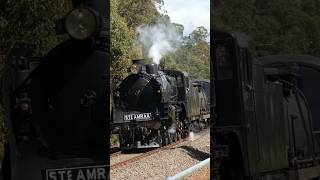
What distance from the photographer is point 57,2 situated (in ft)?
8.09

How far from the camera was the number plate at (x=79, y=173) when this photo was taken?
8.13 feet

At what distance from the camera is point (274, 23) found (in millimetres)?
3020

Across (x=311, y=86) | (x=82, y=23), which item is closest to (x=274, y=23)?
(x=311, y=86)

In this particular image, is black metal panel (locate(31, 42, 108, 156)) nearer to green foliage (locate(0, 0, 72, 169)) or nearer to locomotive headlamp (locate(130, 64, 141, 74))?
green foliage (locate(0, 0, 72, 169))

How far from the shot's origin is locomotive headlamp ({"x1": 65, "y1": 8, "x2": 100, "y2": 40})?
7.89 feet

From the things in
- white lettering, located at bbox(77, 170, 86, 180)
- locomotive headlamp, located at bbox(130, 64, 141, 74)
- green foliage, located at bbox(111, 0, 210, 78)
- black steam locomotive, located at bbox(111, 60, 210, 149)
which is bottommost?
white lettering, located at bbox(77, 170, 86, 180)

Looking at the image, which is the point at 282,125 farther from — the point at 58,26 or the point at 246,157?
the point at 58,26

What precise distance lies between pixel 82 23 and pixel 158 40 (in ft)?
1.50

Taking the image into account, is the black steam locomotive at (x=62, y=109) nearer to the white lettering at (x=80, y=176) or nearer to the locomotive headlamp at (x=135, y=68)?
the white lettering at (x=80, y=176)

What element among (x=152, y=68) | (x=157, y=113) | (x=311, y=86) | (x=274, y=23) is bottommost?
(x=157, y=113)

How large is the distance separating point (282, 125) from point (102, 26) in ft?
4.84

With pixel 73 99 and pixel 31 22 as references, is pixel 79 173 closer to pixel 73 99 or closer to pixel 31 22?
pixel 73 99

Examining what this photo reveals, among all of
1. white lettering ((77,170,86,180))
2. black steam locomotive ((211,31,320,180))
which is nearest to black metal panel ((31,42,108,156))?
white lettering ((77,170,86,180))

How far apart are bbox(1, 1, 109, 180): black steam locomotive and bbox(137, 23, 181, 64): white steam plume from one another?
10.9 inches
